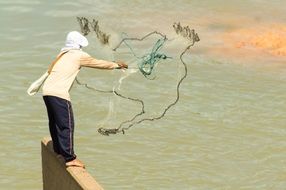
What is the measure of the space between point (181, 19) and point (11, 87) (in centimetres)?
718

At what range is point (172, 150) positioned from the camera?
37.8 feet

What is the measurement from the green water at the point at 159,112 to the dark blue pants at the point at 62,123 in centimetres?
159

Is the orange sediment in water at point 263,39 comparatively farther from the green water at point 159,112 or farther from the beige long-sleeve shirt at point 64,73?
the beige long-sleeve shirt at point 64,73

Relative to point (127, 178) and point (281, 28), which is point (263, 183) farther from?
point (281, 28)

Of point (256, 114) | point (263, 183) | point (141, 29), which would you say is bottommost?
point (263, 183)

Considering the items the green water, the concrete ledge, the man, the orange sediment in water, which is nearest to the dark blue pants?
the man

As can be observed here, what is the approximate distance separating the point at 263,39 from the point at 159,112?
236 inches

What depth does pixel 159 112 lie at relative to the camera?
1307cm

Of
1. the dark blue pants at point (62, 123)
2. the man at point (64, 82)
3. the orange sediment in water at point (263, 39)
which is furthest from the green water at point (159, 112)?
the dark blue pants at point (62, 123)

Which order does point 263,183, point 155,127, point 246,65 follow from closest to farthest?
point 263,183 → point 155,127 → point 246,65

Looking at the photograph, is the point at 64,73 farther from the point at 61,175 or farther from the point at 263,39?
the point at 263,39

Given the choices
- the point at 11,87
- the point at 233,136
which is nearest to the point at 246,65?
the point at 233,136

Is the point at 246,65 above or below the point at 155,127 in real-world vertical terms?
above

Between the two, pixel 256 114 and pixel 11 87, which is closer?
pixel 256 114
